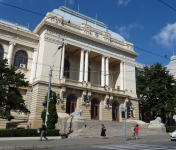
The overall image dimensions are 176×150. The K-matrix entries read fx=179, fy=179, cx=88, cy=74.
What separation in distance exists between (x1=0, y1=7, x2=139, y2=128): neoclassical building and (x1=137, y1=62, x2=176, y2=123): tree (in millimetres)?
3065

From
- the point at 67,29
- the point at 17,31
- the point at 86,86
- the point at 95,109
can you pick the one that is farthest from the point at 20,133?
the point at 67,29

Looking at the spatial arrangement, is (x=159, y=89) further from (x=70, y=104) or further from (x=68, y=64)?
(x=68, y=64)

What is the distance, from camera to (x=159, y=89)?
34.6 metres

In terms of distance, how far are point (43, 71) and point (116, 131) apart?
1352 cm

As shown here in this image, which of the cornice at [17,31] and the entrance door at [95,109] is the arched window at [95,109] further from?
the cornice at [17,31]

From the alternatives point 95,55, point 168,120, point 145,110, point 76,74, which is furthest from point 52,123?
point 168,120

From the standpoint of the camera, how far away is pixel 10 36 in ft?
91.5

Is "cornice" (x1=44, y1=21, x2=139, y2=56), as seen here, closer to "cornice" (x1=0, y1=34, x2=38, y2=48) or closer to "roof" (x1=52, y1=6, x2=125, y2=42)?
"roof" (x1=52, y1=6, x2=125, y2=42)

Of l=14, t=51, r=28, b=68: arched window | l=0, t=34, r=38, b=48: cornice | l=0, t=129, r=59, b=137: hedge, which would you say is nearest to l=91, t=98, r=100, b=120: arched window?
l=0, t=129, r=59, b=137: hedge

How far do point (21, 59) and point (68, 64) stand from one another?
8666 mm

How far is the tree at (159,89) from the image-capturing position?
3377 centimetres

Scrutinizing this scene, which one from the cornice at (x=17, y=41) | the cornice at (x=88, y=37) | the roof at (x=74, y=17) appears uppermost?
the roof at (x=74, y=17)

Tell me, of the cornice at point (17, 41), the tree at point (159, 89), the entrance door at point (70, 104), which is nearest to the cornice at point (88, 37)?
the cornice at point (17, 41)

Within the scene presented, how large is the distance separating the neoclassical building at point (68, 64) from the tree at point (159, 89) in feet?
10.1
